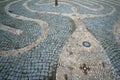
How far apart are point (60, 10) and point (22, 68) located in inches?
235

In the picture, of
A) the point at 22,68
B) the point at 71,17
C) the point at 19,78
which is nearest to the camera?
the point at 19,78

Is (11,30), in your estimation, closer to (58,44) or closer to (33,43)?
(33,43)

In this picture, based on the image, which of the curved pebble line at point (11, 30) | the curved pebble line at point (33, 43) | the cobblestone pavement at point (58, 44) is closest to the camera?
the cobblestone pavement at point (58, 44)

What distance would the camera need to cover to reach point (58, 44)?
5855 millimetres

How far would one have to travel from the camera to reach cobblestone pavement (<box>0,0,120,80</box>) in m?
4.59

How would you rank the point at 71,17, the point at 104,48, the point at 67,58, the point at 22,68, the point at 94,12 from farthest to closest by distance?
the point at 94,12
the point at 71,17
the point at 104,48
the point at 67,58
the point at 22,68

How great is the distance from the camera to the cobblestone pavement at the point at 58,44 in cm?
459

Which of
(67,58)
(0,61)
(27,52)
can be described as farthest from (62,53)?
(0,61)

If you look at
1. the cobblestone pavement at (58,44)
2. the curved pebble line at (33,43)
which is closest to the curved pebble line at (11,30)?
the cobblestone pavement at (58,44)

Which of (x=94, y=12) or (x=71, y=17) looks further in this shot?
(x=94, y=12)

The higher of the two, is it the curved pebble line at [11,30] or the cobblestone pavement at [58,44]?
the curved pebble line at [11,30]

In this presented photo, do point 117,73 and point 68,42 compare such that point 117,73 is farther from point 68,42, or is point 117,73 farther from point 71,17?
point 71,17

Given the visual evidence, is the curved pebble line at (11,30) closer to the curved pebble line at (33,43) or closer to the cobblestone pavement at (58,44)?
the cobblestone pavement at (58,44)

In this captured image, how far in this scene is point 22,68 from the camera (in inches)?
182
